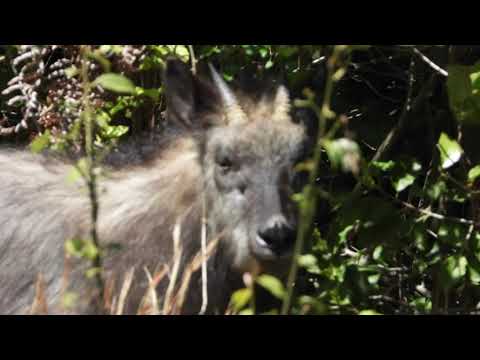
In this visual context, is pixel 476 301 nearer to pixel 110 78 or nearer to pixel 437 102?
pixel 437 102

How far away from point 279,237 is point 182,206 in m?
0.87

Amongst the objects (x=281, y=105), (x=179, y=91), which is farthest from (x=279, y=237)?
(x=179, y=91)

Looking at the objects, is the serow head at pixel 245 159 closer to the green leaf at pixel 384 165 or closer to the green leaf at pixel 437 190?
the green leaf at pixel 384 165

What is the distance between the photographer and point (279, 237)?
13.3 feet

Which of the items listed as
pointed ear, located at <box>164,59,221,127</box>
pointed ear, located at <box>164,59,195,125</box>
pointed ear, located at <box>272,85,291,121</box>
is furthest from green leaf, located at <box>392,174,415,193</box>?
pointed ear, located at <box>164,59,195,125</box>

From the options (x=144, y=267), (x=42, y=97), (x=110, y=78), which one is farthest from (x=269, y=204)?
(x=42, y=97)

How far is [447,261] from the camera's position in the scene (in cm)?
463

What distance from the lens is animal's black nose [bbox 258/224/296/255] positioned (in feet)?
13.3

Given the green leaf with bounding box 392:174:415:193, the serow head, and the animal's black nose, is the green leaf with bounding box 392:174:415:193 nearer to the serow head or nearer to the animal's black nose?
the serow head

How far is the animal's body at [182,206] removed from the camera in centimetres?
427

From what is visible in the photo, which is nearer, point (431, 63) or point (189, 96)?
point (189, 96)

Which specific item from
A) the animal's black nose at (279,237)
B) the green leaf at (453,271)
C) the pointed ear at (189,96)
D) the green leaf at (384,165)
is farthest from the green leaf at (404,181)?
the pointed ear at (189,96)

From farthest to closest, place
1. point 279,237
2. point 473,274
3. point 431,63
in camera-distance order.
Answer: point 431,63 → point 473,274 → point 279,237

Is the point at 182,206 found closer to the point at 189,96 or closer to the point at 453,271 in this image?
the point at 189,96
